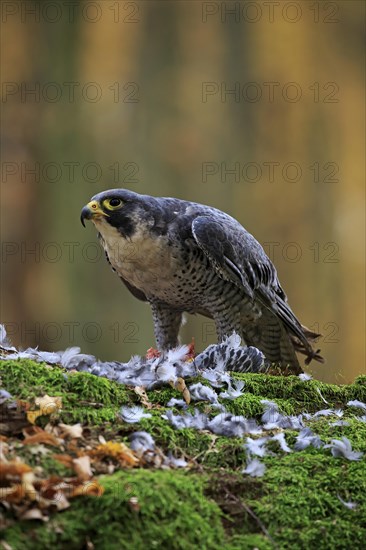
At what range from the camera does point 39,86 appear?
8828mm

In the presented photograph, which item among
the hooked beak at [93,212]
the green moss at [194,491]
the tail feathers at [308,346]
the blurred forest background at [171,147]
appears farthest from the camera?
the blurred forest background at [171,147]

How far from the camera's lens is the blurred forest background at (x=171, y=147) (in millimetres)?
8266

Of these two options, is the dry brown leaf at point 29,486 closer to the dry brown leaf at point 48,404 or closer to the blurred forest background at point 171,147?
the dry brown leaf at point 48,404

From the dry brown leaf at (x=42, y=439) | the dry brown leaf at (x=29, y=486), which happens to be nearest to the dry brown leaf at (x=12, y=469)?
the dry brown leaf at (x=29, y=486)

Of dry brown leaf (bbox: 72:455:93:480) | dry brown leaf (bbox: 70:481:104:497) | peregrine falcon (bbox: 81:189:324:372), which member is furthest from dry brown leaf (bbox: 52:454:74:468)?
peregrine falcon (bbox: 81:189:324:372)

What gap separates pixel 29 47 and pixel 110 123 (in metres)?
1.71

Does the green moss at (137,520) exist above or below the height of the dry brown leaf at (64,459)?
below

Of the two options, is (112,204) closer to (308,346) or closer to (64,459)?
(308,346)

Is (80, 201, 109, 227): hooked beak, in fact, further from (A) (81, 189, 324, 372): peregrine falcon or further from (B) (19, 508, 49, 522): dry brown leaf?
(B) (19, 508, 49, 522): dry brown leaf

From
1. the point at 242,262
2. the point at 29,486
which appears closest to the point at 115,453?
the point at 29,486

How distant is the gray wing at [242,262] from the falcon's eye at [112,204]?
1.63 ft

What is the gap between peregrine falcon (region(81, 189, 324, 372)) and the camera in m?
4.64

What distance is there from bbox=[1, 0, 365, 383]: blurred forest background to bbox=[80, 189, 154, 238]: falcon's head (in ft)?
10.6

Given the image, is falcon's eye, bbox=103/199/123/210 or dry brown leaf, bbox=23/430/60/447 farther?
falcon's eye, bbox=103/199/123/210
